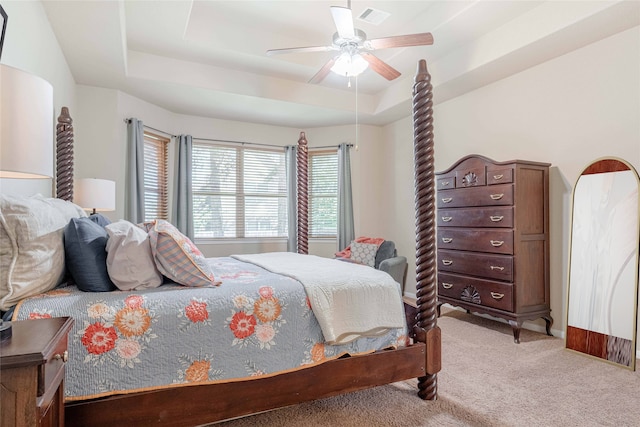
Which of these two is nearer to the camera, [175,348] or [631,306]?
[175,348]

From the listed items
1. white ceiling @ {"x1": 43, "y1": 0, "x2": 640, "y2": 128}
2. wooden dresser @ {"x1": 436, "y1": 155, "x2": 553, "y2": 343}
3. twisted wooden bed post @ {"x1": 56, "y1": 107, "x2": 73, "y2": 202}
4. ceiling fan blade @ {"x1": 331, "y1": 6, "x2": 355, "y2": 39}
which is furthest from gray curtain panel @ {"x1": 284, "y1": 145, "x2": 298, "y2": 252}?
twisted wooden bed post @ {"x1": 56, "y1": 107, "x2": 73, "y2": 202}

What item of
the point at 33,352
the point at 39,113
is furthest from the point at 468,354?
the point at 39,113

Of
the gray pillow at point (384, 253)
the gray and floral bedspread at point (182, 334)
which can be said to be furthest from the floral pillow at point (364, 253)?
the gray and floral bedspread at point (182, 334)

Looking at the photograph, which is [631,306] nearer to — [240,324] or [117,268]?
[240,324]

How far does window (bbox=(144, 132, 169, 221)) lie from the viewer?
15.7ft

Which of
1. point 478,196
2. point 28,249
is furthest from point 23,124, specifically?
point 478,196

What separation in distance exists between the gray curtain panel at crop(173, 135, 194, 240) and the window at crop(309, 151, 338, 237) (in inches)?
74.0

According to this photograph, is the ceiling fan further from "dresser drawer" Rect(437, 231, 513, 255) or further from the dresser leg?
the dresser leg

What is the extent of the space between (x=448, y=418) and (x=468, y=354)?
107 cm

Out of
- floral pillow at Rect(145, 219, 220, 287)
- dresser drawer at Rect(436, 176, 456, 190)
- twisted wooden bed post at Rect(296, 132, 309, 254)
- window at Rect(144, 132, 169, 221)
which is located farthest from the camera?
window at Rect(144, 132, 169, 221)

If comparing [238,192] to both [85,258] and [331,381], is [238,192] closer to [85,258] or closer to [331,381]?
[85,258]

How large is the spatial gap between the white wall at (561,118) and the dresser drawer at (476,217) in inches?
22.8

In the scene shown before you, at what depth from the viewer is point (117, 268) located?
5.49 feet

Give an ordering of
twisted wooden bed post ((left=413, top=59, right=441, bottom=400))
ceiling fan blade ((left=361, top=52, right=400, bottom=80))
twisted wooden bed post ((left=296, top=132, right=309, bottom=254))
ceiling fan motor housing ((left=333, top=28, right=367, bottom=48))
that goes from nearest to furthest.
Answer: twisted wooden bed post ((left=413, top=59, right=441, bottom=400)) < ceiling fan motor housing ((left=333, top=28, right=367, bottom=48)) < ceiling fan blade ((left=361, top=52, right=400, bottom=80)) < twisted wooden bed post ((left=296, top=132, right=309, bottom=254))
